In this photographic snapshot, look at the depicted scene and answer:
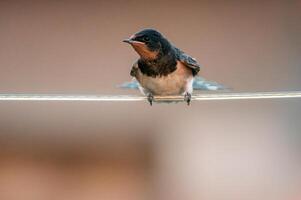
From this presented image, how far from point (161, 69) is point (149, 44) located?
0.08 meters

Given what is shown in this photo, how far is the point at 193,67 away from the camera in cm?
139

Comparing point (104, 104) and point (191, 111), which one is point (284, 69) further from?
point (104, 104)

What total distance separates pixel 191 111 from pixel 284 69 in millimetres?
372

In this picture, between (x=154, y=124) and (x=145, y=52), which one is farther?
(x=154, y=124)

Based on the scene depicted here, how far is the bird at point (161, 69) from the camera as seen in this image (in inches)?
52.1

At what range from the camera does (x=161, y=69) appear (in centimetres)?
134

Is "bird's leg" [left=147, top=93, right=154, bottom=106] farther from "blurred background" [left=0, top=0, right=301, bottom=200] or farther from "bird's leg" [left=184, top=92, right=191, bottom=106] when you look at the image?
"blurred background" [left=0, top=0, right=301, bottom=200]

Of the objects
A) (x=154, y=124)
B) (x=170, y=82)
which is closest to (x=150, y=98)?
(x=170, y=82)

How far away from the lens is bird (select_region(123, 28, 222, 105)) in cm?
132

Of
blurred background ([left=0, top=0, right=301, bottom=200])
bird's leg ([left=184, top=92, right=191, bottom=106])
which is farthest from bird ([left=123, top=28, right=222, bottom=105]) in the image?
blurred background ([left=0, top=0, right=301, bottom=200])

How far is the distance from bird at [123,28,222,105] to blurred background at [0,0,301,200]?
0.61 m

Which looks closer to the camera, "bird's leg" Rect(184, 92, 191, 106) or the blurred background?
"bird's leg" Rect(184, 92, 191, 106)

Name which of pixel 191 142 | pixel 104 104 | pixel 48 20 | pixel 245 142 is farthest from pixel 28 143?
pixel 245 142

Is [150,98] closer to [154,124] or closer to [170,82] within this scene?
[170,82]
